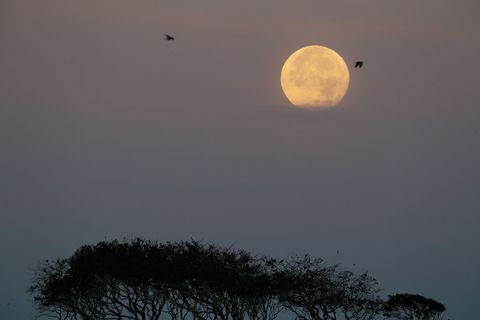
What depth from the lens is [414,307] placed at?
6662cm

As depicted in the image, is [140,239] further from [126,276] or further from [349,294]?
[349,294]

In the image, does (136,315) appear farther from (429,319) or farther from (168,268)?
(429,319)

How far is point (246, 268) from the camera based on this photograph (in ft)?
195

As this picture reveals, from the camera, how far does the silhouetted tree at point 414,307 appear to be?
217 ft

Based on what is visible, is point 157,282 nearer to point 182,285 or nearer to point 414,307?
point 182,285

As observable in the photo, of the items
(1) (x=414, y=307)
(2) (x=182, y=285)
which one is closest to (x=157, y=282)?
(2) (x=182, y=285)

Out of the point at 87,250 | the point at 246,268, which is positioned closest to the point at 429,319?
the point at 246,268

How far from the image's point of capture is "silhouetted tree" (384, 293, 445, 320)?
66.2 meters

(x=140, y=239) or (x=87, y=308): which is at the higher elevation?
(x=140, y=239)

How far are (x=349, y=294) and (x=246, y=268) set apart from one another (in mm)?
9284

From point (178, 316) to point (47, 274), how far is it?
1193 centimetres

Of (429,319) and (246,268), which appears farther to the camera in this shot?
(429,319)

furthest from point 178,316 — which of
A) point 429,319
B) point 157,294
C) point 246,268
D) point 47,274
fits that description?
point 429,319

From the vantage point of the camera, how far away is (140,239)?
58.9m
